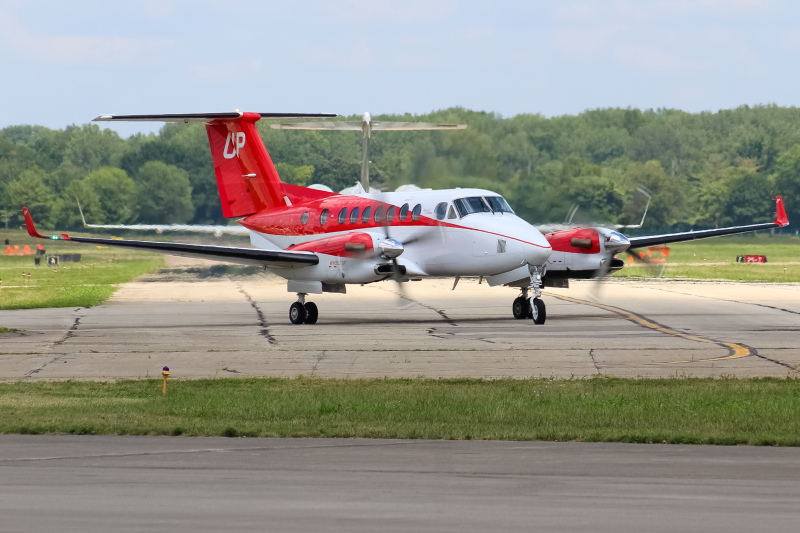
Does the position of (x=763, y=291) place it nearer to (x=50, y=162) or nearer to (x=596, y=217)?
(x=596, y=217)

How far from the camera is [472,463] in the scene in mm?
11430

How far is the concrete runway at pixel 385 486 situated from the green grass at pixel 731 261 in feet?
137

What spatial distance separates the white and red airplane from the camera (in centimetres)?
2902

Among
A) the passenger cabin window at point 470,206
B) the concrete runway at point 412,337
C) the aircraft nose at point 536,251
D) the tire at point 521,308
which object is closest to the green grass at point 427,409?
the concrete runway at point 412,337

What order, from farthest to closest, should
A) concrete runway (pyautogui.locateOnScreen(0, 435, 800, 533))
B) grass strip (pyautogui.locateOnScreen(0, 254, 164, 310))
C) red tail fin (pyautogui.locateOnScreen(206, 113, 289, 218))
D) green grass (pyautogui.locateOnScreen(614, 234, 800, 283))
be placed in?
green grass (pyautogui.locateOnScreen(614, 234, 800, 283))
grass strip (pyautogui.locateOnScreen(0, 254, 164, 310))
red tail fin (pyautogui.locateOnScreen(206, 113, 289, 218))
concrete runway (pyautogui.locateOnScreen(0, 435, 800, 533))

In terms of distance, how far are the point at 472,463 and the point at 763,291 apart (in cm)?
3411

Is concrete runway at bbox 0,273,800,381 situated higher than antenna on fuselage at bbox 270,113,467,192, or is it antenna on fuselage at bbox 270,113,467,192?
antenna on fuselage at bbox 270,113,467,192

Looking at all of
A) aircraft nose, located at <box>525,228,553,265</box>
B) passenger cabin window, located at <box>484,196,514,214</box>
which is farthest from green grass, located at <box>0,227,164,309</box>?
aircraft nose, located at <box>525,228,553,265</box>

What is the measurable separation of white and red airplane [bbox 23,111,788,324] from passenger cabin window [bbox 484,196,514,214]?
3 centimetres

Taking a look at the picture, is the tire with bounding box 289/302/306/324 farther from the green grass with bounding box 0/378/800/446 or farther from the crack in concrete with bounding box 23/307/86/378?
the green grass with bounding box 0/378/800/446

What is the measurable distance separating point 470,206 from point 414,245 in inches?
71.6

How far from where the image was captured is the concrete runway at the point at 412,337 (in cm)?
2014

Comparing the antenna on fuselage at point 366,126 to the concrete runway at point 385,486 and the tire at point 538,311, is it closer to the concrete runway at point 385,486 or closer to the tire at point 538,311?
the tire at point 538,311

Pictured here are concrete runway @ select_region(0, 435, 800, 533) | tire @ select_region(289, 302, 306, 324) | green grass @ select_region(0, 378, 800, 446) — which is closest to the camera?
concrete runway @ select_region(0, 435, 800, 533)
